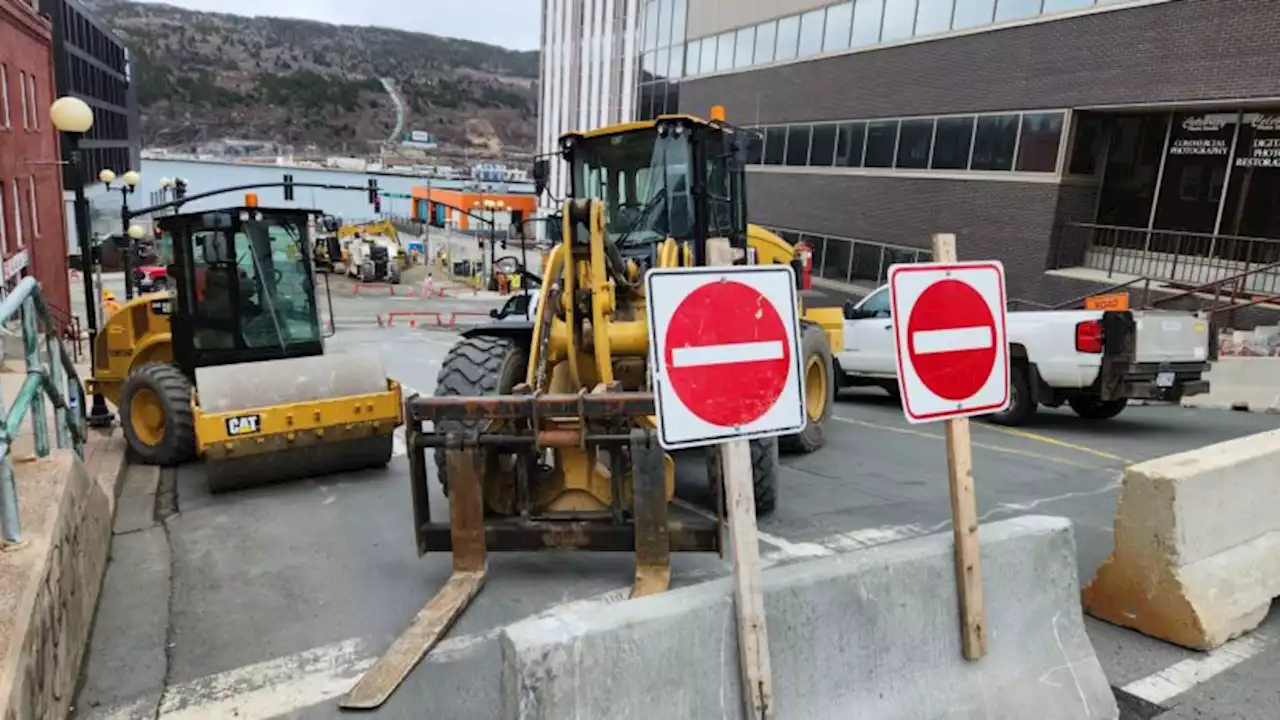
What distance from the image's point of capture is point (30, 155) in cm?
2053

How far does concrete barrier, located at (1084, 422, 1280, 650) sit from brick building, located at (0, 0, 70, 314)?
17385mm

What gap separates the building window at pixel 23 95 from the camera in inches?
769

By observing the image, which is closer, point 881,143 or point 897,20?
point 897,20

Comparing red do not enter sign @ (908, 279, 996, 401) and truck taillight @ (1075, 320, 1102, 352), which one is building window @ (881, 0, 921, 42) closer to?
truck taillight @ (1075, 320, 1102, 352)

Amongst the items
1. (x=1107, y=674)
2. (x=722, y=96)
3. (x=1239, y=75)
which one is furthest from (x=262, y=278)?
(x=722, y=96)

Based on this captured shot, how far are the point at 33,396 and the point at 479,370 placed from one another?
263 cm

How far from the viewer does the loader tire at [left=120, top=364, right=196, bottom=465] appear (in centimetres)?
781

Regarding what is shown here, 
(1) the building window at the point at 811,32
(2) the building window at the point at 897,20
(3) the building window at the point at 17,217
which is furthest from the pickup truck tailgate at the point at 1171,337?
(3) the building window at the point at 17,217

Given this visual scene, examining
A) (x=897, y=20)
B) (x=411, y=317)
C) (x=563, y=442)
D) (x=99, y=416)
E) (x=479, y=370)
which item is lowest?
(x=411, y=317)

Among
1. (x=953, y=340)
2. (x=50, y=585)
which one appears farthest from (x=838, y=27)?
(x=50, y=585)

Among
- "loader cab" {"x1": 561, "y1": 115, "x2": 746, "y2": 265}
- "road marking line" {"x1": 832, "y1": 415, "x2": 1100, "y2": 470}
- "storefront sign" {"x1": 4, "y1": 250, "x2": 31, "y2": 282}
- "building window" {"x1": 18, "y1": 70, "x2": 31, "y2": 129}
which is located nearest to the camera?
"loader cab" {"x1": 561, "y1": 115, "x2": 746, "y2": 265}

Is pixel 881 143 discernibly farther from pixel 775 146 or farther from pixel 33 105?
pixel 33 105

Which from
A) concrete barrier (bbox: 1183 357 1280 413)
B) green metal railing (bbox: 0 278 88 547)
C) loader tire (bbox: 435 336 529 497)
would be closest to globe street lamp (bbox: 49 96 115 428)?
green metal railing (bbox: 0 278 88 547)

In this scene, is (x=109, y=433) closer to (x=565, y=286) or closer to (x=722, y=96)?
(x=565, y=286)
